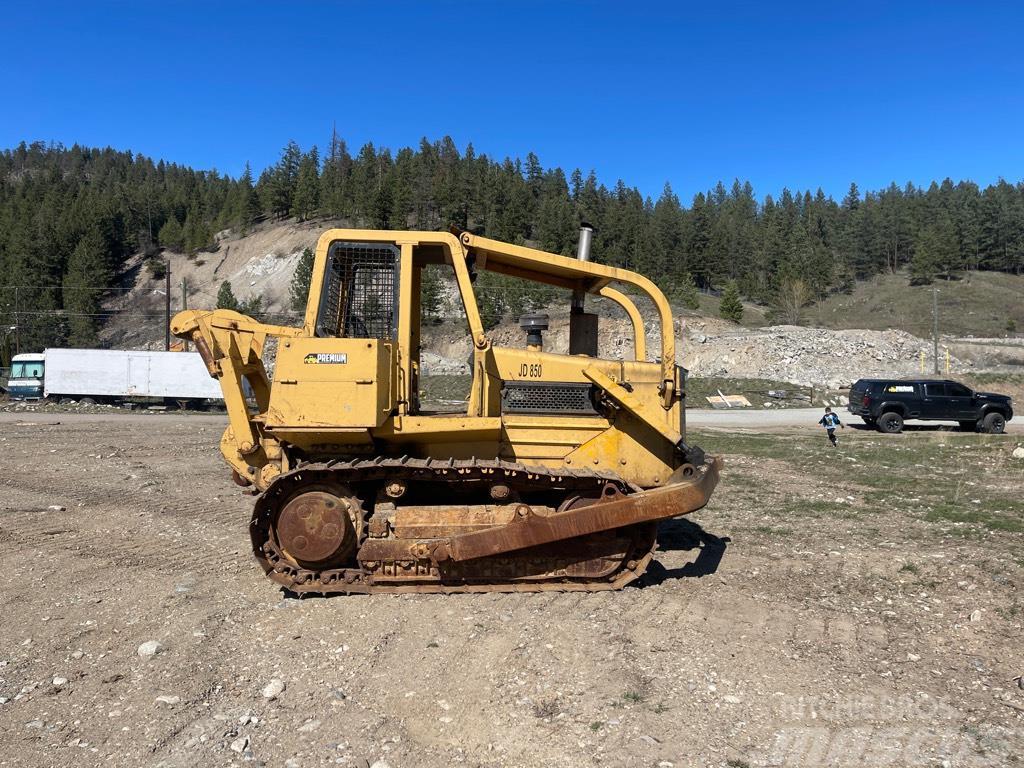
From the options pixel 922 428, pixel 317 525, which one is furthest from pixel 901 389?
pixel 317 525

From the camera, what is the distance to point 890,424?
2153cm

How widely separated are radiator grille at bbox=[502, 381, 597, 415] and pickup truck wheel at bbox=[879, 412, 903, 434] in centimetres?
1896

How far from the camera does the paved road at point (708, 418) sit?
2380cm

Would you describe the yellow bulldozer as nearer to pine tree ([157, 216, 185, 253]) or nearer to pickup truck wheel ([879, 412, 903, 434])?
pickup truck wheel ([879, 412, 903, 434])

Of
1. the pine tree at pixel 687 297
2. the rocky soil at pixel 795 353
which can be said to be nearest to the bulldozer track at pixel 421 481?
the rocky soil at pixel 795 353

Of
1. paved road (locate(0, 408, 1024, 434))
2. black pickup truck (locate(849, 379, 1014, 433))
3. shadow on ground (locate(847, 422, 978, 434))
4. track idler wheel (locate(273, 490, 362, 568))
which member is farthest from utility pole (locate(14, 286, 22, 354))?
track idler wheel (locate(273, 490, 362, 568))

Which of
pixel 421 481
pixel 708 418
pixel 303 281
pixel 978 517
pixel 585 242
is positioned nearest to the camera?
pixel 421 481

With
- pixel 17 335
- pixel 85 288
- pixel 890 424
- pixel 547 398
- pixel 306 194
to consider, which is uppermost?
pixel 306 194

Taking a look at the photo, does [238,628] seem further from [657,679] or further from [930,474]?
[930,474]

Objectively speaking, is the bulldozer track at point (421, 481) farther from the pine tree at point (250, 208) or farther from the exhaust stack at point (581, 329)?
the pine tree at point (250, 208)

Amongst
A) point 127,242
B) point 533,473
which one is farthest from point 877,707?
point 127,242

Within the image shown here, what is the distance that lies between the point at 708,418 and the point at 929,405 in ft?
23.8

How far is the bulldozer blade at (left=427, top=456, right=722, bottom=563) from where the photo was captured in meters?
5.54

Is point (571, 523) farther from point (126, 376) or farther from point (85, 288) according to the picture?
point (85, 288)
